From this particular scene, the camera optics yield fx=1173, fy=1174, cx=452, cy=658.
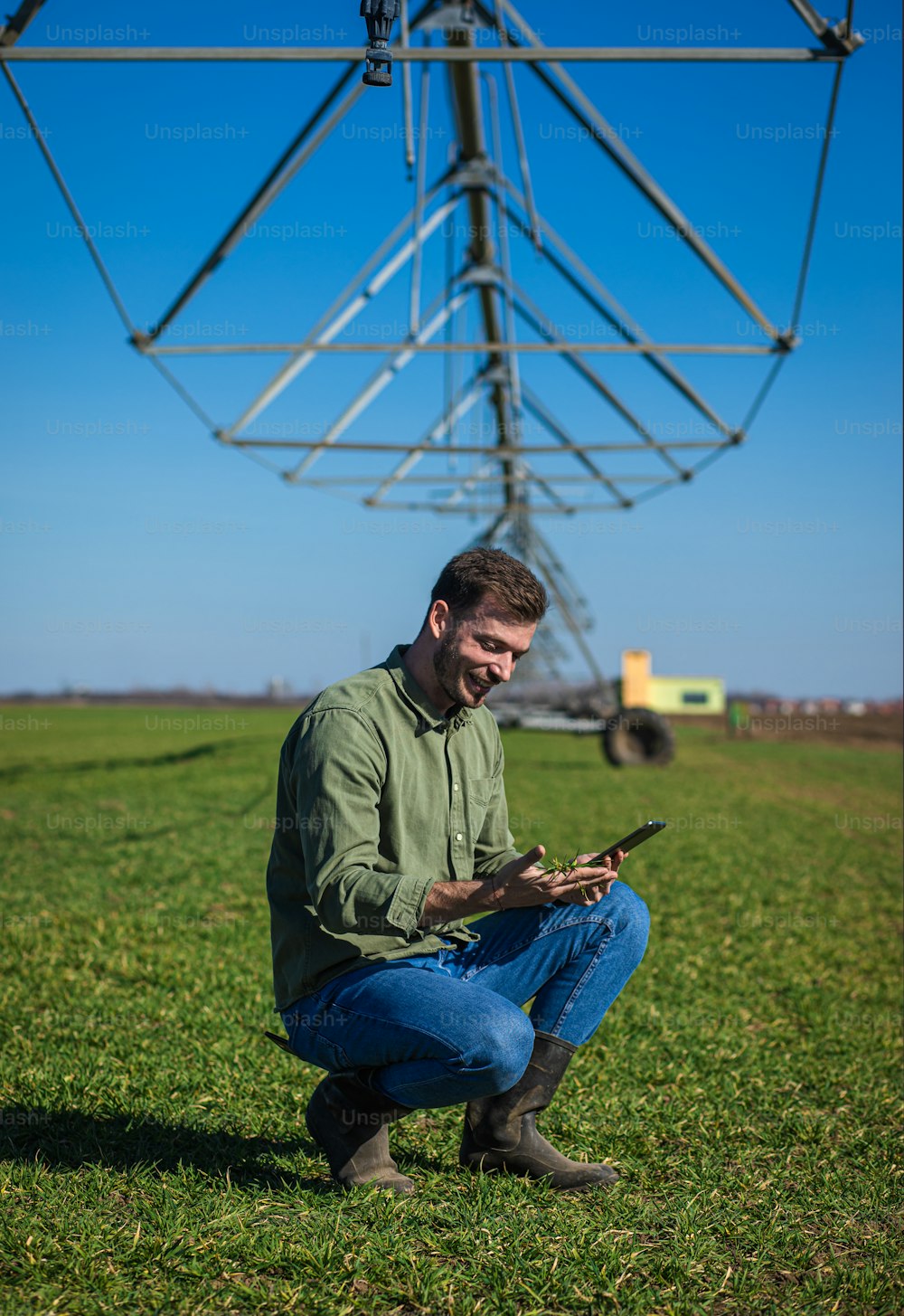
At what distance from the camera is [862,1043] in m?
4.51

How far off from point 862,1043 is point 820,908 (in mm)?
2922

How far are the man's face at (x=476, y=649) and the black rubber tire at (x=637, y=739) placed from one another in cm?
1546

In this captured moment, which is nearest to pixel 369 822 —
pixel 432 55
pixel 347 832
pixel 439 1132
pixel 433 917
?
pixel 347 832

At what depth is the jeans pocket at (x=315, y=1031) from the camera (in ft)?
8.95

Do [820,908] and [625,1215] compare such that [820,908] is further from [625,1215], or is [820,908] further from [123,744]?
[123,744]

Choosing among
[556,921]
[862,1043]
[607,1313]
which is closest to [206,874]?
[862,1043]

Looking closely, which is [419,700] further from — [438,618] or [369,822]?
[369,822]

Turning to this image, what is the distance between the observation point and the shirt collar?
2.90m

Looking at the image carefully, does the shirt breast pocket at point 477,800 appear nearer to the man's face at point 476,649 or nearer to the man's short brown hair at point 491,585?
the man's face at point 476,649

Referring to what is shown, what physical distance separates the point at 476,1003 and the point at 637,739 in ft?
53.4

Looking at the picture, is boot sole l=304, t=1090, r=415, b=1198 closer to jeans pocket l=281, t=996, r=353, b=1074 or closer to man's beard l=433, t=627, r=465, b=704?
jeans pocket l=281, t=996, r=353, b=1074

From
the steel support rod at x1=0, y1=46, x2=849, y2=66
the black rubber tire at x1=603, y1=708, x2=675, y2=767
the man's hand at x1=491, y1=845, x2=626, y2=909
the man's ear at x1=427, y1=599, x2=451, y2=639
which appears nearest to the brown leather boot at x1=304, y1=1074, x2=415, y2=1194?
the man's hand at x1=491, y1=845, x2=626, y2=909

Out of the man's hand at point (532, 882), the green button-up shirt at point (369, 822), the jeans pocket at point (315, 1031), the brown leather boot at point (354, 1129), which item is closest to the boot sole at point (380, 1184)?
the brown leather boot at point (354, 1129)

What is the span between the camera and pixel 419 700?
2.91 m
